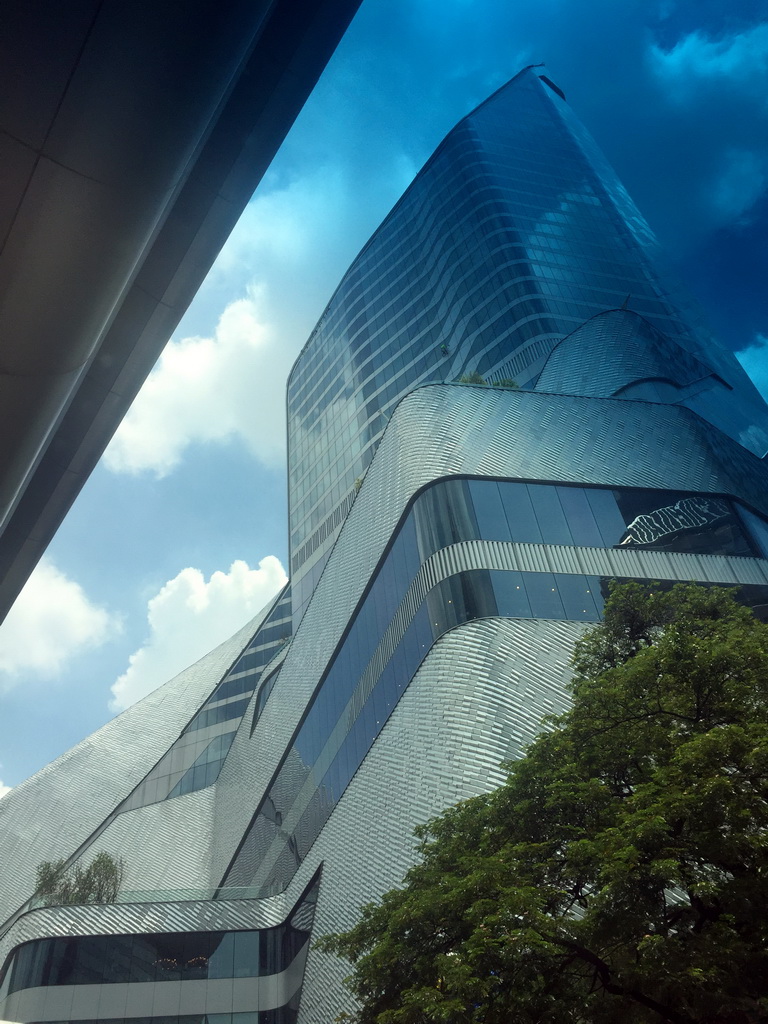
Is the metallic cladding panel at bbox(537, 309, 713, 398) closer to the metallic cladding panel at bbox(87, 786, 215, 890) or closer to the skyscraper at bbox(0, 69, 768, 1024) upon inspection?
the skyscraper at bbox(0, 69, 768, 1024)

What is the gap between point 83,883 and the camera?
3509 cm

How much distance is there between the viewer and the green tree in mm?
8625

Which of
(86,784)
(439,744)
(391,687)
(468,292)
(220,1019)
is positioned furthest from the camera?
(468,292)

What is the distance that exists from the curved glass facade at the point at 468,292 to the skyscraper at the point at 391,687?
684 centimetres

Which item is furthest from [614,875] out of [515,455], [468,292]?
[468,292]

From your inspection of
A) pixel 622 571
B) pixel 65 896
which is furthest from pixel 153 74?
pixel 65 896

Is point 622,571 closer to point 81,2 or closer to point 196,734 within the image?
point 81,2

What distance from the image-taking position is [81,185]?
2709mm

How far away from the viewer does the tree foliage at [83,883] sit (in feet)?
91.5

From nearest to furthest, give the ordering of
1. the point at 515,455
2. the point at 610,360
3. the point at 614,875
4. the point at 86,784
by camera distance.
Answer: the point at 614,875
the point at 515,455
the point at 610,360
the point at 86,784

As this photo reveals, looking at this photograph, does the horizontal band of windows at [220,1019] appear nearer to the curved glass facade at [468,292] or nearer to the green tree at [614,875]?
the green tree at [614,875]

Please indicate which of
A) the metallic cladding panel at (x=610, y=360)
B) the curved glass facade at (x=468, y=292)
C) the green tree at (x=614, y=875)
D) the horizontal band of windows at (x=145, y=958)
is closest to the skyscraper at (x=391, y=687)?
the horizontal band of windows at (x=145, y=958)

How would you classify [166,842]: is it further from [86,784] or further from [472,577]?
[472,577]

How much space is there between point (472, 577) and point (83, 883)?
26.9 meters
